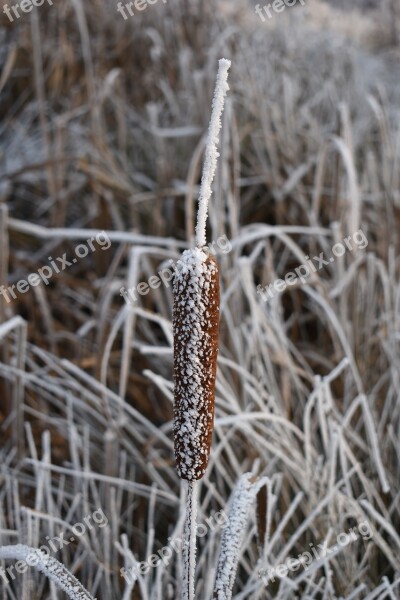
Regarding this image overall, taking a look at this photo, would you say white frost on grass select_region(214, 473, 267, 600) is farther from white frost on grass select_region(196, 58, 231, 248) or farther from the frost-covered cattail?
white frost on grass select_region(196, 58, 231, 248)

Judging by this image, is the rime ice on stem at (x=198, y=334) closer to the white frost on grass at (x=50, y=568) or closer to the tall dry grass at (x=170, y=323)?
the white frost on grass at (x=50, y=568)

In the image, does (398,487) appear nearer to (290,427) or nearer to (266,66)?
(290,427)

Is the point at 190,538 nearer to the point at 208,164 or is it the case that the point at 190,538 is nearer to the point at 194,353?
the point at 194,353

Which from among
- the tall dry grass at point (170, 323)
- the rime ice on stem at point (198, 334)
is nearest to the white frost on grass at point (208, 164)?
the rime ice on stem at point (198, 334)

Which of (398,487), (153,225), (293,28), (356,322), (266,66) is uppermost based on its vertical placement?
(293,28)

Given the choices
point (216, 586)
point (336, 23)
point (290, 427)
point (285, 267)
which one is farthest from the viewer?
point (336, 23)

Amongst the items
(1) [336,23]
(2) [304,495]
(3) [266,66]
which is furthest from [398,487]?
(1) [336,23]

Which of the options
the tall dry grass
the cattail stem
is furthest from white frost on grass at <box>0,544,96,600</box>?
the tall dry grass
